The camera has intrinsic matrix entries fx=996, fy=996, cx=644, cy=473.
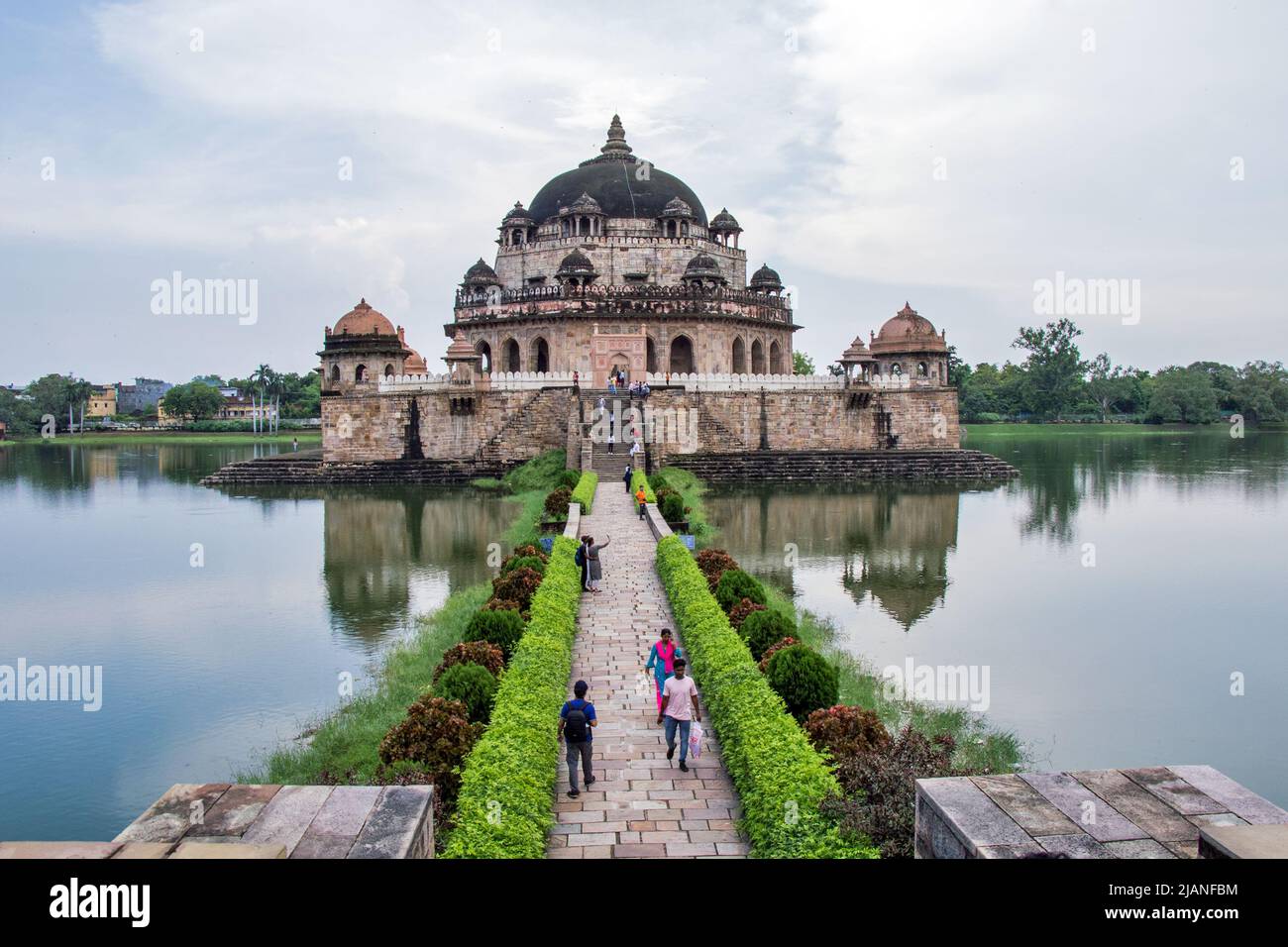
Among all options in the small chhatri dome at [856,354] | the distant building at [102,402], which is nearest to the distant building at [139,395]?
the distant building at [102,402]

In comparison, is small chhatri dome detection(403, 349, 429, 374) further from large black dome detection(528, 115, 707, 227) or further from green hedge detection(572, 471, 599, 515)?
green hedge detection(572, 471, 599, 515)

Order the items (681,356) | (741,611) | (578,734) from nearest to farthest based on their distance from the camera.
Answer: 1. (578,734)
2. (741,611)
3. (681,356)

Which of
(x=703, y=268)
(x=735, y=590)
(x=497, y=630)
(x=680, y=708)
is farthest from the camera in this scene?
(x=703, y=268)

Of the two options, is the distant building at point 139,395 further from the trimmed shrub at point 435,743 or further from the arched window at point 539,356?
the trimmed shrub at point 435,743

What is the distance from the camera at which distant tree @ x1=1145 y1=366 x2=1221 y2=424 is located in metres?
77.9

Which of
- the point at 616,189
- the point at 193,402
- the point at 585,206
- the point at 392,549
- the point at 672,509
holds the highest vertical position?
the point at 616,189

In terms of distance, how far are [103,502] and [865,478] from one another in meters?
27.0

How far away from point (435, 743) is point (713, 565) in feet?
25.9

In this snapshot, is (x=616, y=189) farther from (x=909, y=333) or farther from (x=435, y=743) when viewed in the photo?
(x=435, y=743)

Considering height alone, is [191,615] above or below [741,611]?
below

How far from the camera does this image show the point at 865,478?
1457 inches

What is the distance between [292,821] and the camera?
5.98m

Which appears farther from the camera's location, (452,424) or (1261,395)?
(1261,395)

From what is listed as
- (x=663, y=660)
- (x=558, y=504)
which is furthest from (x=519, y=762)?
(x=558, y=504)
